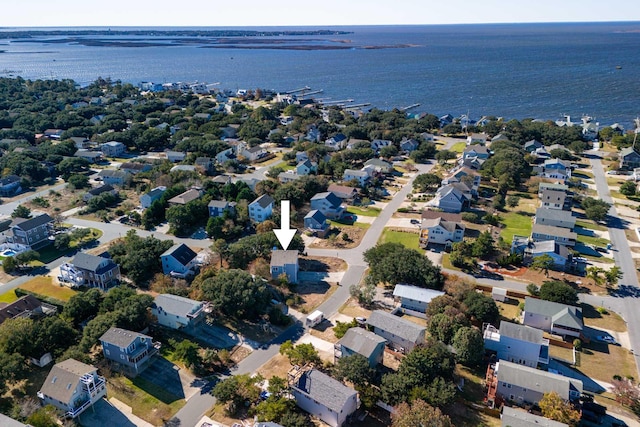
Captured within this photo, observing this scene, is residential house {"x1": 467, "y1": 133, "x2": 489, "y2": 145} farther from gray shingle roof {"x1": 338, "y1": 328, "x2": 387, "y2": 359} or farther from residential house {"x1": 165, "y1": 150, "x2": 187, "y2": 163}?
gray shingle roof {"x1": 338, "y1": 328, "x2": 387, "y2": 359}

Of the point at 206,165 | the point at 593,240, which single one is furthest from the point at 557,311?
the point at 206,165

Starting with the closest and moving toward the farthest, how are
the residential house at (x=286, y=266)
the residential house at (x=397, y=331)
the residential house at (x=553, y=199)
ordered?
the residential house at (x=397, y=331) < the residential house at (x=286, y=266) < the residential house at (x=553, y=199)

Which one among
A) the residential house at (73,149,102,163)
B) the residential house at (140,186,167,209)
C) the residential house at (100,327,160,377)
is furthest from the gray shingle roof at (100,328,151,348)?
the residential house at (73,149,102,163)

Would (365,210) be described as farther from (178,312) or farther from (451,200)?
(178,312)

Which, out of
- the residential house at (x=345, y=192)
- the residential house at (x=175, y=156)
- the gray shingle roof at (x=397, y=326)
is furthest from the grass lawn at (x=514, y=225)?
the residential house at (x=175, y=156)

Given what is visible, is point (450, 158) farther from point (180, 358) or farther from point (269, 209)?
point (180, 358)

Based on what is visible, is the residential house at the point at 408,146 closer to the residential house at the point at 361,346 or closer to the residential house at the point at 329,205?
the residential house at the point at 329,205
